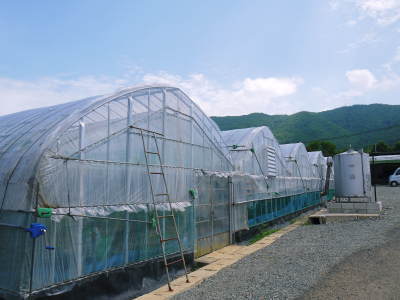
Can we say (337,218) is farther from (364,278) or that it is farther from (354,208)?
(364,278)

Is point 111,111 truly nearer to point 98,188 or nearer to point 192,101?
point 98,188

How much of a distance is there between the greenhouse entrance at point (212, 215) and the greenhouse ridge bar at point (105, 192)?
0.04 meters

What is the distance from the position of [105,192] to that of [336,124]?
126 meters

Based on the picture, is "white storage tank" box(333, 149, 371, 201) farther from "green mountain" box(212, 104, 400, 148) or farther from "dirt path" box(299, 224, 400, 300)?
"green mountain" box(212, 104, 400, 148)

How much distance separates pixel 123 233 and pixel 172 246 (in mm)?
2281

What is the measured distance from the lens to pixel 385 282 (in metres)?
7.39

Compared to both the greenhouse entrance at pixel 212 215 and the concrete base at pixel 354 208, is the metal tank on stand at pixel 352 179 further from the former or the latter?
the greenhouse entrance at pixel 212 215

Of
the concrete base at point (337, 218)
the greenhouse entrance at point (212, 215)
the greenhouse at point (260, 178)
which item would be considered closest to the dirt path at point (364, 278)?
the greenhouse entrance at point (212, 215)

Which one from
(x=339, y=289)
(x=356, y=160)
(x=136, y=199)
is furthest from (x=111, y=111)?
(x=356, y=160)

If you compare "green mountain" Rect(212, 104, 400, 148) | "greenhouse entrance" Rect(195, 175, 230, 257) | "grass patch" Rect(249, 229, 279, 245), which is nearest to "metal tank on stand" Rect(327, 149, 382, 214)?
"grass patch" Rect(249, 229, 279, 245)

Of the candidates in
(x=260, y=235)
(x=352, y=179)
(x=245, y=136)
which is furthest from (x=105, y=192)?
(x=352, y=179)

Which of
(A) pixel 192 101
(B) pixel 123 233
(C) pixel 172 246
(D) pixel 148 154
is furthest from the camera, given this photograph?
(A) pixel 192 101

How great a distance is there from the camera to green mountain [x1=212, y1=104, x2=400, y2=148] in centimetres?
9913

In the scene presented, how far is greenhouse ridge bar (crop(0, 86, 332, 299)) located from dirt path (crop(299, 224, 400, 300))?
4.40 metres
